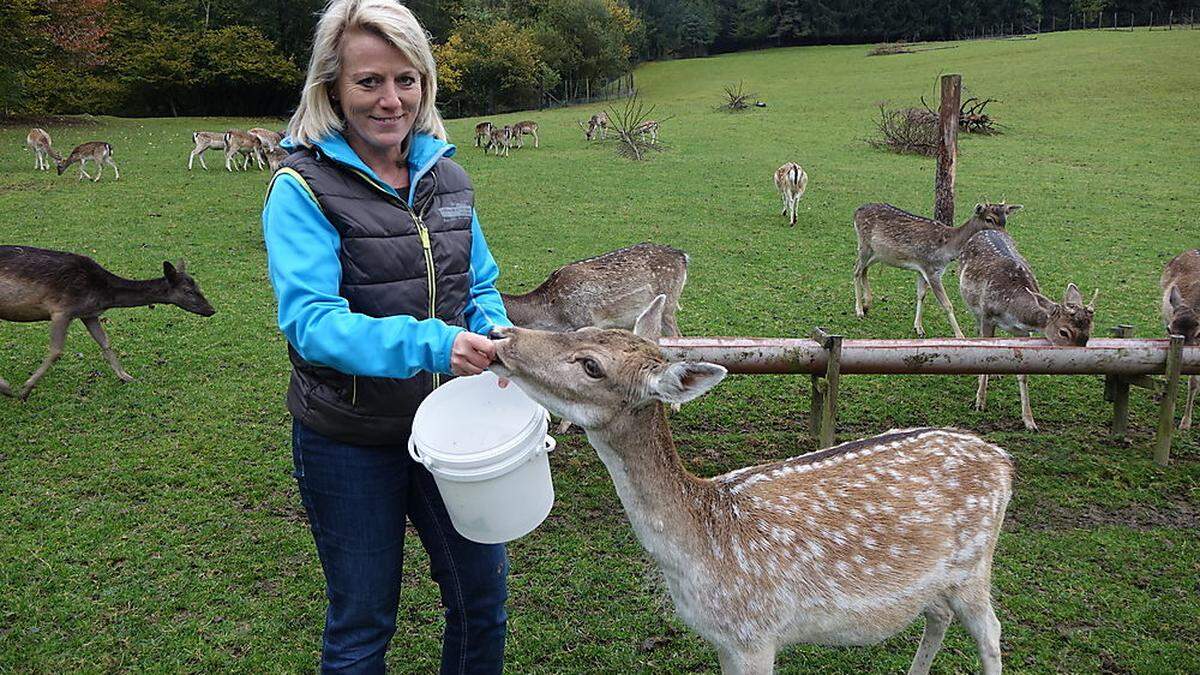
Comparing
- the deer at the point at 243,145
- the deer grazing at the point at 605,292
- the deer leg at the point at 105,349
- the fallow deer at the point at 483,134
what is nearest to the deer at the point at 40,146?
the deer at the point at 243,145

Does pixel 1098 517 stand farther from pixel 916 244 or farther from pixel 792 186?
pixel 792 186

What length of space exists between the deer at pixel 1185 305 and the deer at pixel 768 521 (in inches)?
125

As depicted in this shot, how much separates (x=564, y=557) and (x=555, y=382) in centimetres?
205

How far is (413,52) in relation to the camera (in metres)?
2.12

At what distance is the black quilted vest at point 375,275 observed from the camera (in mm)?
2070

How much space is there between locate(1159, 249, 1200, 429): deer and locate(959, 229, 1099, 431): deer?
0.55 meters

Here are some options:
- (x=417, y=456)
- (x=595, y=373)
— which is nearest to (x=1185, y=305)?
(x=595, y=373)

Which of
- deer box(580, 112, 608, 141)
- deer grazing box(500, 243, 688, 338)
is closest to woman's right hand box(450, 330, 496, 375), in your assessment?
deer grazing box(500, 243, 688, 338)

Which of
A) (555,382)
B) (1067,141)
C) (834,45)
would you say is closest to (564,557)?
(555,382)

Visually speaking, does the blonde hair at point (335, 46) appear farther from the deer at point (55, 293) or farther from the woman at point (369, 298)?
the deer at point (55, 293)

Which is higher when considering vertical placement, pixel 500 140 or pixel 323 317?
pixel 323 317

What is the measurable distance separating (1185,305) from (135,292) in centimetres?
858

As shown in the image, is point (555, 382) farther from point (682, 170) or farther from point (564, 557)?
point (682, 170)

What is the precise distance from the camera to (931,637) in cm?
309
